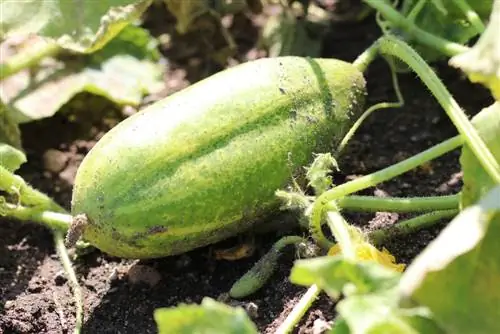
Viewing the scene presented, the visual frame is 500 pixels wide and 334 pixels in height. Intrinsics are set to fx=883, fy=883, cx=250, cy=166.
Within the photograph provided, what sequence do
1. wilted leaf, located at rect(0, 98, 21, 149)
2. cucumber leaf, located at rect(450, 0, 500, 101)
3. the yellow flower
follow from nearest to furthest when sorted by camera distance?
cucumber leaf, located at rect(450, 0, 500, 101)
the yellow flower
wilted leaf, located at rect(0, 98, 21, 149)

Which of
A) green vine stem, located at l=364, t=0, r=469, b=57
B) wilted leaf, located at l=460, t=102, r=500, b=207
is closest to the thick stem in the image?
wilted leaf, located at l=460, t=102, r=500, b=207

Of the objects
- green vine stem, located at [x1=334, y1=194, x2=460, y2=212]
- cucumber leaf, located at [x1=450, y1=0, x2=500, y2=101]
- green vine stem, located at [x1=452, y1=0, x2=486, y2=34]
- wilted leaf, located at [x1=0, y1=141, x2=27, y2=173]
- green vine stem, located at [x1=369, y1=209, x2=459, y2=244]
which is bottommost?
wilted leaf, located at [x1=0, y1=141, x2=27, y2=173]

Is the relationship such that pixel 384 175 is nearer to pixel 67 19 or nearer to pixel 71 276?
pixel 71 276

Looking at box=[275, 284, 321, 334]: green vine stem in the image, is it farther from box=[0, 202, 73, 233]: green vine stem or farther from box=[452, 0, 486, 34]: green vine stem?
box=[452, 0, 486, 34]: green vine stem

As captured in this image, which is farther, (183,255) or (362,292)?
(183,255)

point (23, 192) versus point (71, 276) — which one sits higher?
point (23, 192)

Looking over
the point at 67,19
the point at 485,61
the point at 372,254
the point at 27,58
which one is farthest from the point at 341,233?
the point at 27,58
